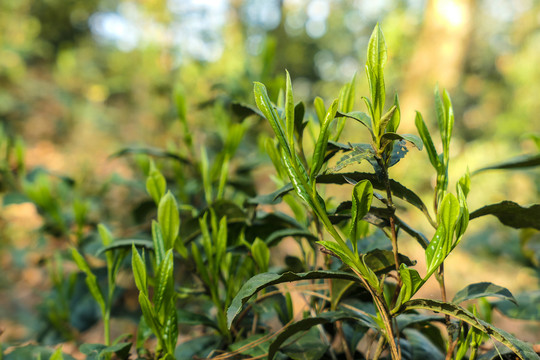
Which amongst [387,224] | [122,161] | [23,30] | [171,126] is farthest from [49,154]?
[387,224]

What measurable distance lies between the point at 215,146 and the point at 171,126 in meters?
1.26

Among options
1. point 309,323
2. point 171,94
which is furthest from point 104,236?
point 171,94

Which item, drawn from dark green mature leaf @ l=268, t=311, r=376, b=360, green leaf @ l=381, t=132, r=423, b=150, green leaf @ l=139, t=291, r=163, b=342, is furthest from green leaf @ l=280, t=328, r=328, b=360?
green leaf @ l=381, t=132, r=423, b=150

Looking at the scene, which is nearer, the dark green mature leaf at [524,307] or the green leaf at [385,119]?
the green leaf at [385,119]

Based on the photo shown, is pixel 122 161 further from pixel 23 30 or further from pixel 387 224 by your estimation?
pixel 387 224

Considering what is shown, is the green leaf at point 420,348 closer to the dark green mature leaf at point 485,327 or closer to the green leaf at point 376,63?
the dark green mature leaf at point 485,327

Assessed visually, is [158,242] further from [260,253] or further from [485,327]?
[485,327]

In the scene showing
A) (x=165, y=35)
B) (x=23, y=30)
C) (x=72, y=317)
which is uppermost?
(x=23, y=30)

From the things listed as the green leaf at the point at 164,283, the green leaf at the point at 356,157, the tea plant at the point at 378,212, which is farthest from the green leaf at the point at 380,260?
the green leaf at the point at 164,283

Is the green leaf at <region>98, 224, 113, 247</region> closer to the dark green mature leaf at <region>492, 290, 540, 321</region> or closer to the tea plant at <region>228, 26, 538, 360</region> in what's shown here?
the tea plant at <region>228, 26, 538, 360</region>

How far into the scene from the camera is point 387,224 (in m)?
0.43

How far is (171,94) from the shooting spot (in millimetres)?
2553

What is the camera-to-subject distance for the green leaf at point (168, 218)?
501 mm

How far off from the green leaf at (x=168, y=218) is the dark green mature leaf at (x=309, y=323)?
0.62 feet
